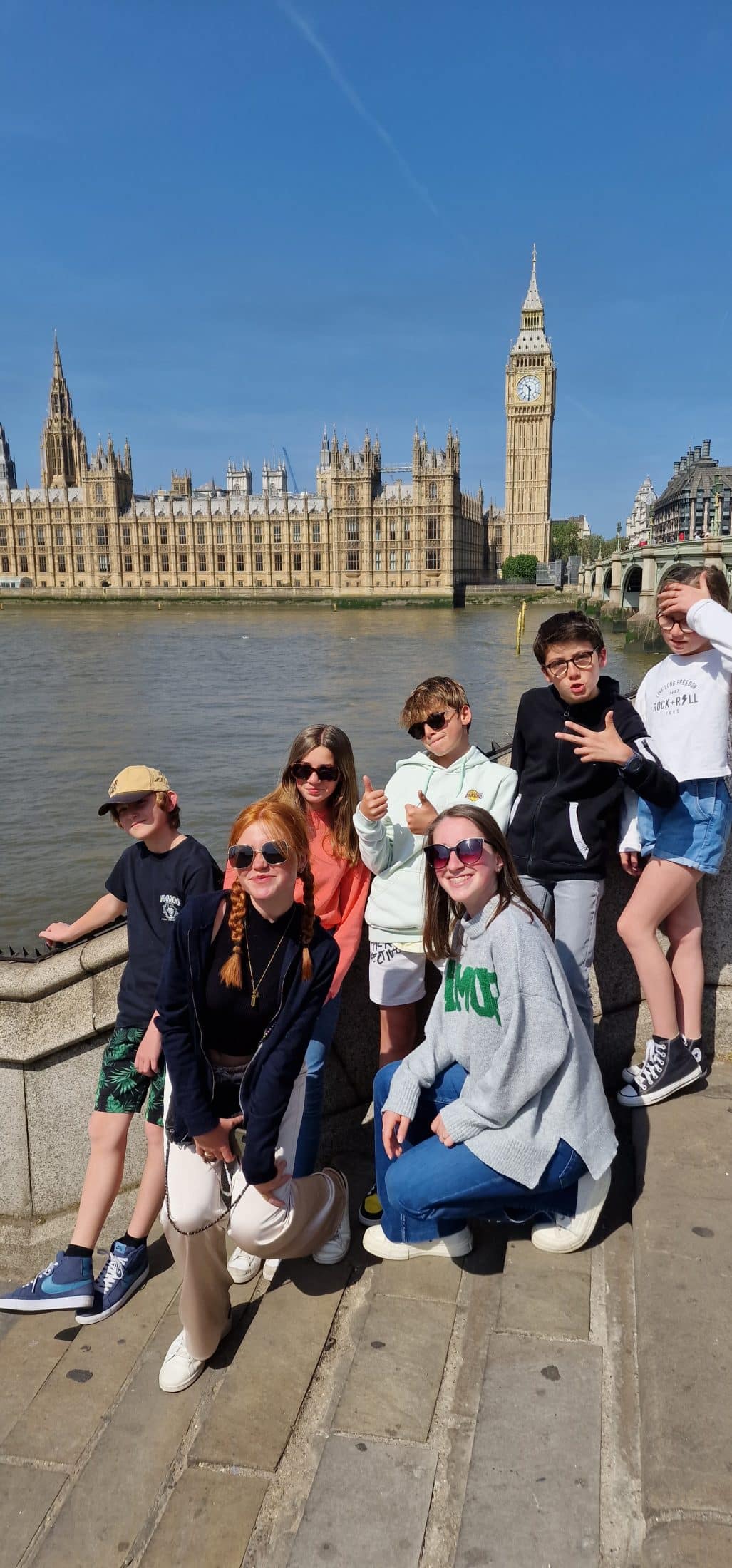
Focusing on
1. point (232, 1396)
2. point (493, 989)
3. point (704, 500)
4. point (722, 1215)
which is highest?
point (704, 500)

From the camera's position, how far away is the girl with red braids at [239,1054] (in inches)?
91.4

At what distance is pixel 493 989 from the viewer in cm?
232

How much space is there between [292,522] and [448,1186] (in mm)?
79453

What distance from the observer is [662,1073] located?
292 centimetres

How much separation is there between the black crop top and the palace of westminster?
75.3 meters

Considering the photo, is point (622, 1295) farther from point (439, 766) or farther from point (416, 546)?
point (416, 546)

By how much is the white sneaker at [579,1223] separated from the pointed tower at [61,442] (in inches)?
3696

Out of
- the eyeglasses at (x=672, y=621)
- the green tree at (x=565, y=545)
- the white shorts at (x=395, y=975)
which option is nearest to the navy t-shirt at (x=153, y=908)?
the white shorts at (x=395, y=975)

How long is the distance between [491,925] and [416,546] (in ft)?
250

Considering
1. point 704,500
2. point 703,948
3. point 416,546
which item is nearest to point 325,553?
point 416,546

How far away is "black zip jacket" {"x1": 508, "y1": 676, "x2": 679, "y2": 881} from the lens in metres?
2.87

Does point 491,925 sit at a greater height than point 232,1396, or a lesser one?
greater

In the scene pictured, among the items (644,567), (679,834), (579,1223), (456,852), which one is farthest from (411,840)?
(644,567)

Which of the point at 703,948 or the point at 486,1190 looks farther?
the point at 703,948
